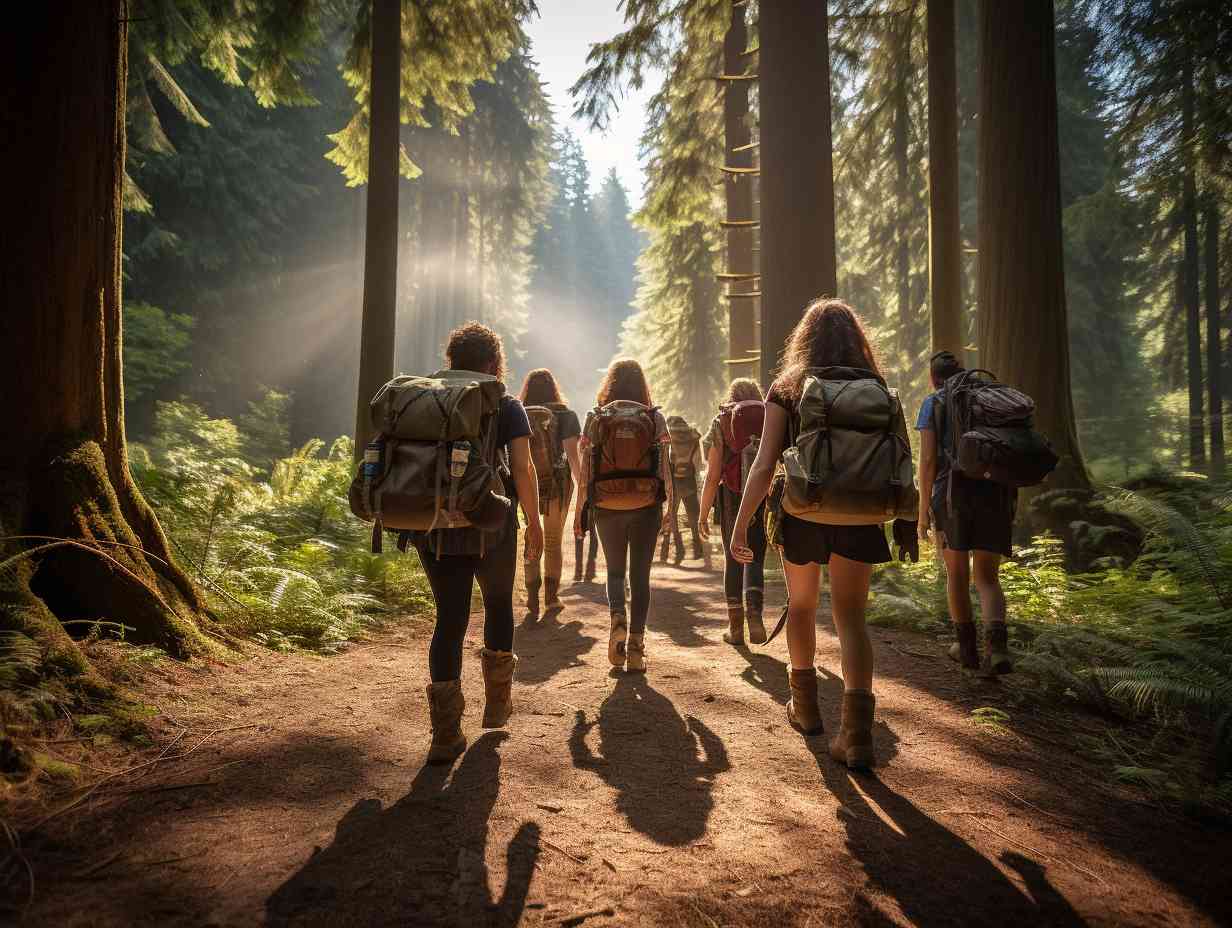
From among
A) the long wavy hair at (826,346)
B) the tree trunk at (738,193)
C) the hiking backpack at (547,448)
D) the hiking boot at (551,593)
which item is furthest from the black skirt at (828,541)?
the tree trunk at (738,193)

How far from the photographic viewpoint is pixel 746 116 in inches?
515

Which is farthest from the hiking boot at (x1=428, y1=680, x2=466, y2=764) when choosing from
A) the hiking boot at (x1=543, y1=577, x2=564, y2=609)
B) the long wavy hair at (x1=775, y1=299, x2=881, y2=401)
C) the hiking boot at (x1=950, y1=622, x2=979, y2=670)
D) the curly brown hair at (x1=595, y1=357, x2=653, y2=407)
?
the hiking boot at (x1=543, y1=577, x2=564, y2=609)

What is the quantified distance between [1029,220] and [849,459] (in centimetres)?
637

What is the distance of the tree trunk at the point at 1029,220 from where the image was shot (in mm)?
7387

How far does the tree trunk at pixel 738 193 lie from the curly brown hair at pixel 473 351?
846 cm

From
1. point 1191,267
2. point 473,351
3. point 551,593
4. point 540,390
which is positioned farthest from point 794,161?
point 1191,267

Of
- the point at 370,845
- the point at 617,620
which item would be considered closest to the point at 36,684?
the point at 370,845

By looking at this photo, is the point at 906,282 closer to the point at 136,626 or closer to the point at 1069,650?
the point at 1069,650

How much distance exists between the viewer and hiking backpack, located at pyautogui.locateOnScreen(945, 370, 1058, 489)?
4074mm

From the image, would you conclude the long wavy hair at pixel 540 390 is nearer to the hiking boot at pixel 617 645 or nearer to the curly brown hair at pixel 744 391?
the curly brown hair at pixel 744 391

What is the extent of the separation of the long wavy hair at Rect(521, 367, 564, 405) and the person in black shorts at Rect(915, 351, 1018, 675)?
12.2 ft

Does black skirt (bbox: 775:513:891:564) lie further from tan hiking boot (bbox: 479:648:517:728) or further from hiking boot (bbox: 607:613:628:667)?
hiking boot (bbox: 607:613:628:667)

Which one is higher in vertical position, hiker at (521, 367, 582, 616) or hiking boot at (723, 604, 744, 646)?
hiker at (521, 367, 582, 616)

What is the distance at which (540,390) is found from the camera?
705cm
